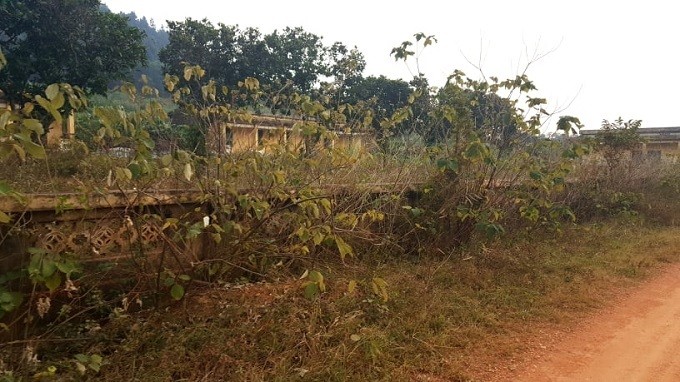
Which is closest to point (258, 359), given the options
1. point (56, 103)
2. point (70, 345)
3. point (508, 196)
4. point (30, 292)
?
point (70, 345)

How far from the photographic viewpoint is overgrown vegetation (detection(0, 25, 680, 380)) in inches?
114

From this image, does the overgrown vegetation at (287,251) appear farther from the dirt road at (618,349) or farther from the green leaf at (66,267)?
the dirt road at (618,349)

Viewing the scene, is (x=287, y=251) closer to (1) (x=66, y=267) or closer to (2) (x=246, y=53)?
(1) (x=66, y=267)

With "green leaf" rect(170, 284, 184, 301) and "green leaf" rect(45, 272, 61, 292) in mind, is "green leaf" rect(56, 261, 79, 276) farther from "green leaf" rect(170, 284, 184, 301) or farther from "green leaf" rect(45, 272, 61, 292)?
"green leaf" rect(170, 284, 184, 301)

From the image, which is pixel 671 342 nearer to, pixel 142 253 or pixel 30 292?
pixel 142 253

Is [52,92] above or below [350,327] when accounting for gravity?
above

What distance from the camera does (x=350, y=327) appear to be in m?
3.56

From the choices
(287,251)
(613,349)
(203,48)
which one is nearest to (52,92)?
(287,251)

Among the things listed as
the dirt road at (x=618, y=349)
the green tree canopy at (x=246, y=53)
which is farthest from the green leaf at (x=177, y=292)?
the green tree canopy at (x=246, y=53)

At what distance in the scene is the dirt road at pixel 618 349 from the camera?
126 inches

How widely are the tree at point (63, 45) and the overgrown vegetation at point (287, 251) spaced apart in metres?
8.74

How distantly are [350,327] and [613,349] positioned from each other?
2.17 meters

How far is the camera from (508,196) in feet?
20.7

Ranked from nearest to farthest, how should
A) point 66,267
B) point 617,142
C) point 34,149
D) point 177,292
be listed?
point 34,149 → point 66,267 → point 177,292 → point 617,142
